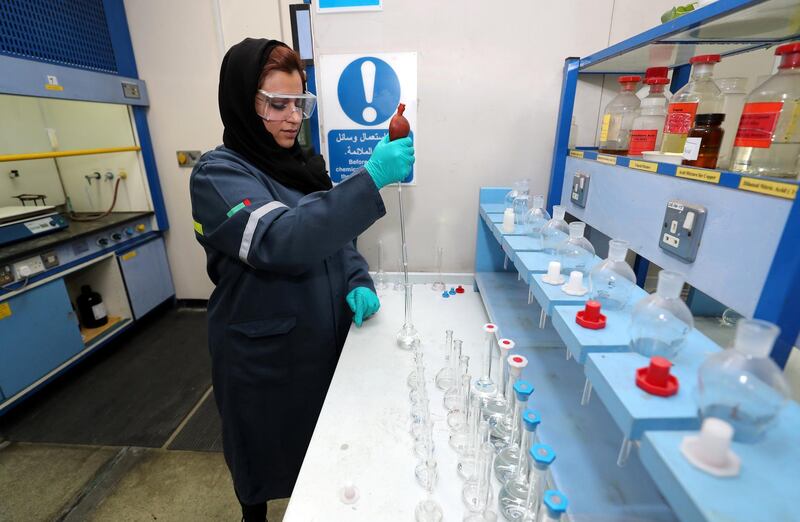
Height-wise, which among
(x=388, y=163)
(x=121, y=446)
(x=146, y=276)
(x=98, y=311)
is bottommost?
(x=121, y=446)

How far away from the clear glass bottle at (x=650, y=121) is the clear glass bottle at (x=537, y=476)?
0.89 metres

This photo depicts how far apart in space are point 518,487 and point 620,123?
1.16 metres

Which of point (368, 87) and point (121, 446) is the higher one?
point (368, 87)

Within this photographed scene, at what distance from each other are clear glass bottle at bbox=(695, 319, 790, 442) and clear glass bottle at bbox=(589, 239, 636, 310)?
10.4 inches

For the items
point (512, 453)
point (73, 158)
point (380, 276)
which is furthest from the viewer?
point (73, 158)

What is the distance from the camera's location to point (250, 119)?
1.03 meters

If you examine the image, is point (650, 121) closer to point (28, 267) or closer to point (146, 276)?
point (28, 267)

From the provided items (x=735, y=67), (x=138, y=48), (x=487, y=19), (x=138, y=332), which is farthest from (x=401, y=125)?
(x=138, y=332)

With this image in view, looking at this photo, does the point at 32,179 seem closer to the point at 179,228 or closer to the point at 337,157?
the point at 179,228

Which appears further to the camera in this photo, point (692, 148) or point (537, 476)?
point (692, 148)

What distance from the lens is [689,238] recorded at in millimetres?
741

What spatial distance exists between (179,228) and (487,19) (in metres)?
2.58

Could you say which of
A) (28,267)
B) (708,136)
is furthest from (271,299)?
(28,267)

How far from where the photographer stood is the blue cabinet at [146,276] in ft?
8.52
